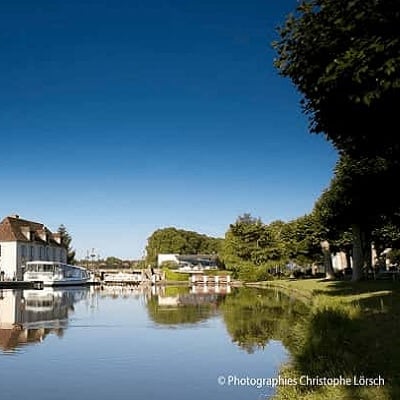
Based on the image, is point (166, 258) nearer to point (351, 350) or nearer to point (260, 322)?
point (260, 322)

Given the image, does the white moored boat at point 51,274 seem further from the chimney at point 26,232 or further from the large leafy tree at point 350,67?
the large leafy tree at point 350,67

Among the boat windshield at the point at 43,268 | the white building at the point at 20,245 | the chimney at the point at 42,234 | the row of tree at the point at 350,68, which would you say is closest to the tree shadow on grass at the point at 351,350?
the row of tree at the point at 350,68

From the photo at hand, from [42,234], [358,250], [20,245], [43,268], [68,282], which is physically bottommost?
[68,282]

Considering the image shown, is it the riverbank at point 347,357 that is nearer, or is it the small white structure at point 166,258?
the riverbank at point 347,357

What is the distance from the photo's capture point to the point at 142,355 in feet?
58.7

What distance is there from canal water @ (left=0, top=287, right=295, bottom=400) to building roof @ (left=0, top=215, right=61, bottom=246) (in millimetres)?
47706

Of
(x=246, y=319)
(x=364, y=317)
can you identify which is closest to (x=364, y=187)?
(x=246, y=319)

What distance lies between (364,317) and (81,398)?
368 inches

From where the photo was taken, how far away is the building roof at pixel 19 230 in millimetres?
76250

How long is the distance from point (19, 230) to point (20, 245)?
2878 millimetres

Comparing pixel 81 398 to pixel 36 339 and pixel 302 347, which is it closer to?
pixel 302 347

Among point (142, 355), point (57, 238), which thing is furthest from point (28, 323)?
point (57, 238)

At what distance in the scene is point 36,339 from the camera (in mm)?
21469

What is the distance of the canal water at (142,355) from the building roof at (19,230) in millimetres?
47706
